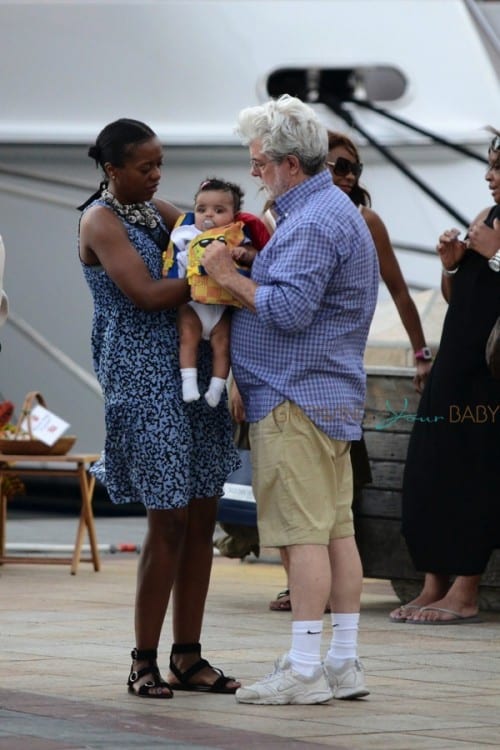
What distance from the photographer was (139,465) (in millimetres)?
5840

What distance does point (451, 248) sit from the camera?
24.6ft

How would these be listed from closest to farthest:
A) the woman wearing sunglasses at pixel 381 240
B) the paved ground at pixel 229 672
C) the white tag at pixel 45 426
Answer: the paved ground at pixel 229 672
the woman wearing sunglasses at pixel 381 240
the white tag at pixel 45 426

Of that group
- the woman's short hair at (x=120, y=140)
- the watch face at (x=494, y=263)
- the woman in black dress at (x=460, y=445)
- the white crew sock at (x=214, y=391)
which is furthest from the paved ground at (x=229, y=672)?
the woman's short hair at (x=120, y=140)

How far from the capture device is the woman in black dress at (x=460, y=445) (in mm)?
7496

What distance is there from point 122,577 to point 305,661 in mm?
3924

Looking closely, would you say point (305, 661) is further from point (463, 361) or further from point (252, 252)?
point (463, 361)

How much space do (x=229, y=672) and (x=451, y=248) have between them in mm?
2012

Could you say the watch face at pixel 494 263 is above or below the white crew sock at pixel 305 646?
above

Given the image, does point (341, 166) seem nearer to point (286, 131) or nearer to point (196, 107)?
point (286, 131)

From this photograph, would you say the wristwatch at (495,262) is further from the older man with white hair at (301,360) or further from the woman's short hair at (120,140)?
the woman's short hair at (120,140)

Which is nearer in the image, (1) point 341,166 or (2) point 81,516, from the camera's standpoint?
(1) point 341,166

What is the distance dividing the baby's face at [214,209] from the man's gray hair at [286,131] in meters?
0.19

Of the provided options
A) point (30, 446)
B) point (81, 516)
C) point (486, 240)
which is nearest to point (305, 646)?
point (486, 240)

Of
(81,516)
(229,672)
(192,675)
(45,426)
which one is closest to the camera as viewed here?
(192,675)
